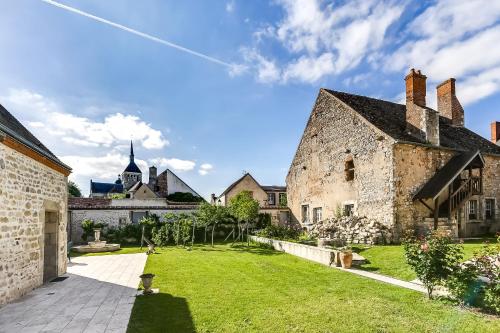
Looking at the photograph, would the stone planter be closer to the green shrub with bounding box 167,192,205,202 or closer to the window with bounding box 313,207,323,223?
the window with bounding box 313,207,323,223

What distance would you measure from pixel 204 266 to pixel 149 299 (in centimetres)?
458

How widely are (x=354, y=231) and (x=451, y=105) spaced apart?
495 inches

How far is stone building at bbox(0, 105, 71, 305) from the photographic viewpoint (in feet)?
22.1

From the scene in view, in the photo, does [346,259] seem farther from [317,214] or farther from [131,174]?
[131,174]

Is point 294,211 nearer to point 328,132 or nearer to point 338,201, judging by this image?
point 338,201

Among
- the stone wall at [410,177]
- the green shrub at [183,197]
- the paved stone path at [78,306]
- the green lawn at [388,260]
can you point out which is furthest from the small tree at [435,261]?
the green shrub at [183,197]

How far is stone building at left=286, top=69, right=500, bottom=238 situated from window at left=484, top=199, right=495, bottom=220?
0.12ft

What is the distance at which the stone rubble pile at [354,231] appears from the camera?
47.7 feet

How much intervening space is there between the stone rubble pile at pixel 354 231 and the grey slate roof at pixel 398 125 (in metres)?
4.51

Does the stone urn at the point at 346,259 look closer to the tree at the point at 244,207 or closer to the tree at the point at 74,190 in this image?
the tree at the point at 244,207

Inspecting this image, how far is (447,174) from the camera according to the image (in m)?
15.3

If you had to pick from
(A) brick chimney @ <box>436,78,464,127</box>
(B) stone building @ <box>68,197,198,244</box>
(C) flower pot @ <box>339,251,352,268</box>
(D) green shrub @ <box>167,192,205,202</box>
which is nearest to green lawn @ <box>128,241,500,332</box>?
(C) flower pot @ <box>339,251,352,268</box>

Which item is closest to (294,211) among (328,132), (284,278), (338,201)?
(338,201)

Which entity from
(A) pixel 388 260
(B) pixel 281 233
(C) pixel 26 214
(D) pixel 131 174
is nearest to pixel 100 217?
(B) pixel 281 233
